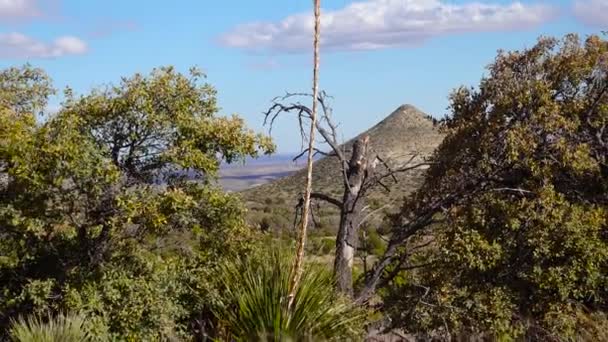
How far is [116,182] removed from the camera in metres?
10.6

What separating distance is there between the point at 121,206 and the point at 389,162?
22.9 meters

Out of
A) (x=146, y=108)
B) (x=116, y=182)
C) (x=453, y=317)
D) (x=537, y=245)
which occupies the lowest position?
(x=453, y=317)

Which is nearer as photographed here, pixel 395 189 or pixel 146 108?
pixel 146 108

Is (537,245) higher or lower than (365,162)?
lower

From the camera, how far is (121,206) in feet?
34.9

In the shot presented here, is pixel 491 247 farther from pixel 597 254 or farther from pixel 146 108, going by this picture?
pixel 146 108

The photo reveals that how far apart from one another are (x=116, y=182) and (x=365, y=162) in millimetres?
5547

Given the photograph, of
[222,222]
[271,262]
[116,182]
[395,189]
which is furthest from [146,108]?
[395,189]

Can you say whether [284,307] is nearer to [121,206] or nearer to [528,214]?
[121,206]

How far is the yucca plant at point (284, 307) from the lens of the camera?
289 inches

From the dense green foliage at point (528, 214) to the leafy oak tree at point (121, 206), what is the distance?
374 centimetres

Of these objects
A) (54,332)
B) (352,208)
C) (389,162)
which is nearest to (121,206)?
(54,332)

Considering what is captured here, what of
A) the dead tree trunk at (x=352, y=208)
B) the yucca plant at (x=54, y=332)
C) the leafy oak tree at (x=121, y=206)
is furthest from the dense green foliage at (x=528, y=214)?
the yucca plant at (x=54, y=332)

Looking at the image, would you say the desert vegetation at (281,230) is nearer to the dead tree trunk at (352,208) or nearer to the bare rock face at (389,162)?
the dead tree trunk at (352,208)
